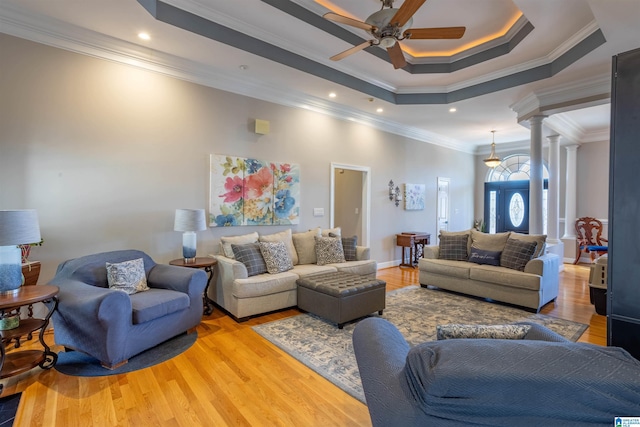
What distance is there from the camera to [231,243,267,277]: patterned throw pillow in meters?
3.92

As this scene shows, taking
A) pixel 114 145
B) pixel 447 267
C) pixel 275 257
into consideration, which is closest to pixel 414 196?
pixel 447 267

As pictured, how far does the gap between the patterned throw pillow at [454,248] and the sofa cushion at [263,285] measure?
2587 millimetres

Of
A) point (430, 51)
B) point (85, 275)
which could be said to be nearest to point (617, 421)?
point (85, 275)

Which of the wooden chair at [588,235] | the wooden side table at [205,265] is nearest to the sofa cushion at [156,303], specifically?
the wooden side table at [205,265]

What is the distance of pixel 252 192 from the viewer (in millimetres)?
4637

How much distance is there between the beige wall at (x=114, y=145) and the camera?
307cm

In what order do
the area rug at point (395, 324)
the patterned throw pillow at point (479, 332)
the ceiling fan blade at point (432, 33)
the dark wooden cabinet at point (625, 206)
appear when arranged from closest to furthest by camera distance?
the patterned throw pillow at point (479, 332), the dark wooden cabinet at point (625, 206), the area rug at point (395, 324), the ceiling fan blade at point (432, 33)

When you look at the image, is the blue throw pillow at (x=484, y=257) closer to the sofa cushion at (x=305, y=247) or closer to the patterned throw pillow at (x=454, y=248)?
the patterned throw pillow at (x=454, y=248)

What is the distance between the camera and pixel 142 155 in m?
3.74

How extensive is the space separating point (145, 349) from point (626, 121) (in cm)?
373

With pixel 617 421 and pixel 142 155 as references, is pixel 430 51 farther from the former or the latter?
pixel 617 421

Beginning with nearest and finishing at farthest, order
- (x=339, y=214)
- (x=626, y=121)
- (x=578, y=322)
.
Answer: (x=626, y=121) < (x=578, y=322) < (x=339, y=214)

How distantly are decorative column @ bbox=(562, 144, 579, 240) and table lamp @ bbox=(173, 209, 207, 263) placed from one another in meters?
8.51

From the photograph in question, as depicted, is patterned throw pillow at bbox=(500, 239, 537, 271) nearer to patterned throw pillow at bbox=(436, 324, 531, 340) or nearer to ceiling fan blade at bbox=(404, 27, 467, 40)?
ceiling fan blade at bbox=(404, 27, 467, 40)
